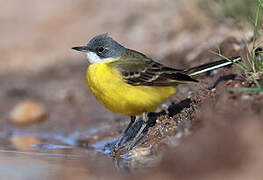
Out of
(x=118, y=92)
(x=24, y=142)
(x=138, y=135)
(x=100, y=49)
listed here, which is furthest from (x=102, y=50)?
(x=24, y=142)

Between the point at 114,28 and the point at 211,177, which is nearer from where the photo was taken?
the point at 211,177

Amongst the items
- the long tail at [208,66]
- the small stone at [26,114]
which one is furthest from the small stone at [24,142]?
the long tail at [208,66]

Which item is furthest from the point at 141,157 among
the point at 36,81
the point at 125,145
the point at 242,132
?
the point at 36,81

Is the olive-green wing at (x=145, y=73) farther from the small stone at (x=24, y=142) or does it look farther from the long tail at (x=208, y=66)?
the small stone at (x=24, y=142)

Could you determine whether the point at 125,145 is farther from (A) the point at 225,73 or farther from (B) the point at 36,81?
(B) the point at 36,81

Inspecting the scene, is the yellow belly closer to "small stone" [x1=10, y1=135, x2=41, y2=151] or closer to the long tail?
the long tail

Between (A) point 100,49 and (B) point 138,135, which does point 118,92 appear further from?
(A) point 100,49

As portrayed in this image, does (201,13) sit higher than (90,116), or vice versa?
(201,13)
